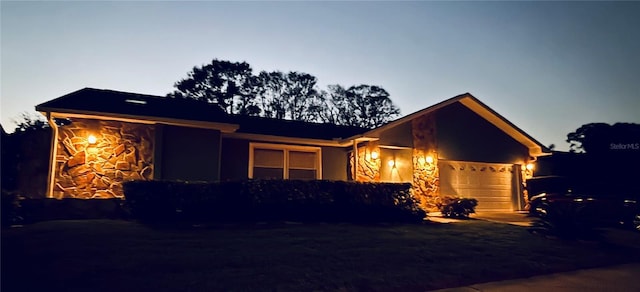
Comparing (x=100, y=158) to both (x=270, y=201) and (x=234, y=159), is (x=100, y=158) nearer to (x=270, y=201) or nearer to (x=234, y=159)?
(x=234, y=159)

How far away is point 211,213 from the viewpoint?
851 cm

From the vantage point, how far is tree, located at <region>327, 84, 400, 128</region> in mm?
34094

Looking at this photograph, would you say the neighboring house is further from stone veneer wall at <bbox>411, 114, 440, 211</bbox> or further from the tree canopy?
the tree canopy

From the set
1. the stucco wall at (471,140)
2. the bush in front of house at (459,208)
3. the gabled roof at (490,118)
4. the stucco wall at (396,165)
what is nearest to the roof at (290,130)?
the stucco wall at (396,165)

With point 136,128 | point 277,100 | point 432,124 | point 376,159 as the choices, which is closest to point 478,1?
point 432,124

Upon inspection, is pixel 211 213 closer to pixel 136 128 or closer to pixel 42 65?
pixel 136 128

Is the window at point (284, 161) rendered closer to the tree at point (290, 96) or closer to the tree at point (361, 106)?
the tree at point (290, 96)

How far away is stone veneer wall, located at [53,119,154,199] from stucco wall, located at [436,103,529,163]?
1030 centimetres

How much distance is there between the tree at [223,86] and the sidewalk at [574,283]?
2757cm

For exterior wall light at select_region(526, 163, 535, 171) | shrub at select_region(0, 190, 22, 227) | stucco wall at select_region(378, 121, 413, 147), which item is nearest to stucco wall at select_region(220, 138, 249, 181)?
stucco wall at select_region(378, 121, 413, 147)

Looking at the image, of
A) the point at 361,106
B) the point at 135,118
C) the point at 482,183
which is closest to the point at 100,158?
the point at 135,118

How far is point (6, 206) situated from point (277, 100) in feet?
85.4

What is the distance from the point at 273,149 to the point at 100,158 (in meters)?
5.63

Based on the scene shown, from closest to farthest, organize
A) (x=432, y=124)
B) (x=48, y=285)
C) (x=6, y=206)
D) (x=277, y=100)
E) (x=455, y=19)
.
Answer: (x=48, y=285)
(x=6, y=206)
(x=455, y=19)
(x=432, y=124)
(x=277, y=100)
